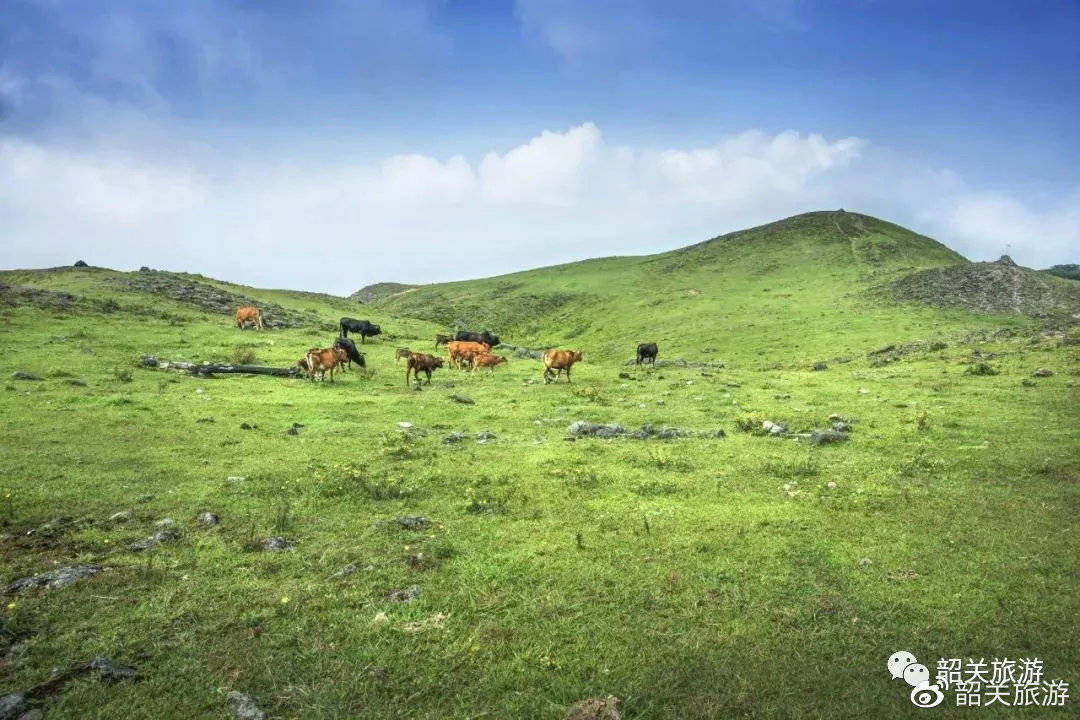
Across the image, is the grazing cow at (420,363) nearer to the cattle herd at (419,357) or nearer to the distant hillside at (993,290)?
the cattle herd at (419,357)

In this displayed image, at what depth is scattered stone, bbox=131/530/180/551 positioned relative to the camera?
8508 millimetres

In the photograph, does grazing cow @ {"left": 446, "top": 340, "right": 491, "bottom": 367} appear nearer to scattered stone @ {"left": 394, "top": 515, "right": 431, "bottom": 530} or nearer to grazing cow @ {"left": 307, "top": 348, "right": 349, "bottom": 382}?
grazing cow @ {"left": 307, "top": 348, "right": 349, "bottom": 382}

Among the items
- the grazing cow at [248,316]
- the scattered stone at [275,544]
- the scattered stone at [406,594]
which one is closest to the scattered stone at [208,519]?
the scattered stone at [275,544]

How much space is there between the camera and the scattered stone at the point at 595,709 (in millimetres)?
5586

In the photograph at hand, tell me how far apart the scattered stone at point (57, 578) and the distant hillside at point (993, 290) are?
55.0 metres

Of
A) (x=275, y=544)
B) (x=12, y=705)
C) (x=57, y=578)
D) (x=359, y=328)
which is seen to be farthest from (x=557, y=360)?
(x=12, y=705)

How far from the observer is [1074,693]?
5.91 meters

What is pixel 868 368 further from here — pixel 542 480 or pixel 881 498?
pixel 542 480

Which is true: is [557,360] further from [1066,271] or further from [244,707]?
[1066,271]

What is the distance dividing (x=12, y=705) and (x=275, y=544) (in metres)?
3.58

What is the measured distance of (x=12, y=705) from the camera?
→ 17.3 feet

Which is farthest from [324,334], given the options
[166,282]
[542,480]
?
[542,480]

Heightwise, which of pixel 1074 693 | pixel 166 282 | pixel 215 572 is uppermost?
pixel 166 282

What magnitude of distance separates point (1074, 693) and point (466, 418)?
603 inches
